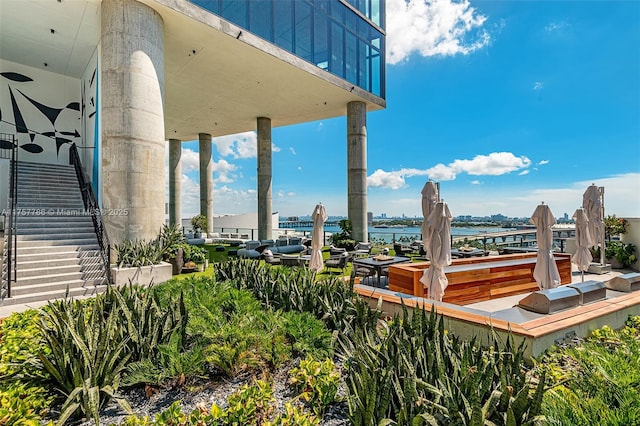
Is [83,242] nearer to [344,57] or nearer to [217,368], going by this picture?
[217,368]

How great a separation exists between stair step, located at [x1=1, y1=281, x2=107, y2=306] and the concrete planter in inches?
18.1

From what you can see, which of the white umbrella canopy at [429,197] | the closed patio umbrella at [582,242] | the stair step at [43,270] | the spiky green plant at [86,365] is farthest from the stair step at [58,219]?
the closed patio umbrella at [582,242]

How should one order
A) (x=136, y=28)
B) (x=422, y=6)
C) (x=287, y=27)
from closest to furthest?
(x=136, y=28)
(x=422, y=6)
(x=287, y=27)

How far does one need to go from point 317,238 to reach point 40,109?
14.5m

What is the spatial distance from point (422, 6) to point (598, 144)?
2467 centimetres

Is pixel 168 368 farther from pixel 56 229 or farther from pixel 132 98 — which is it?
pixel 56 229

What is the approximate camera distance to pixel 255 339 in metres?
3.16

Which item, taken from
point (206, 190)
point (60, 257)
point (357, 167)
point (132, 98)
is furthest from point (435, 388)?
point (206, 190)

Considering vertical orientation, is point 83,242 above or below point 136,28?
below

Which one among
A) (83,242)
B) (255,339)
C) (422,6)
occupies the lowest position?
(255,339)

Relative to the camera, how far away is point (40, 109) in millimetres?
14008

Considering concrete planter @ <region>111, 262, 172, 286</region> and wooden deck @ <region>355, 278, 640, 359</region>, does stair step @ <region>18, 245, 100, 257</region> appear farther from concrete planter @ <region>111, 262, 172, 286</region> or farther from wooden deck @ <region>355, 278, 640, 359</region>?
wooden deck @ <region>355, 278, 640, 359</region>

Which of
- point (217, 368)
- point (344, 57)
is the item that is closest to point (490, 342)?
point (217, 368)

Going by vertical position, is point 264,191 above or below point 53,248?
above
